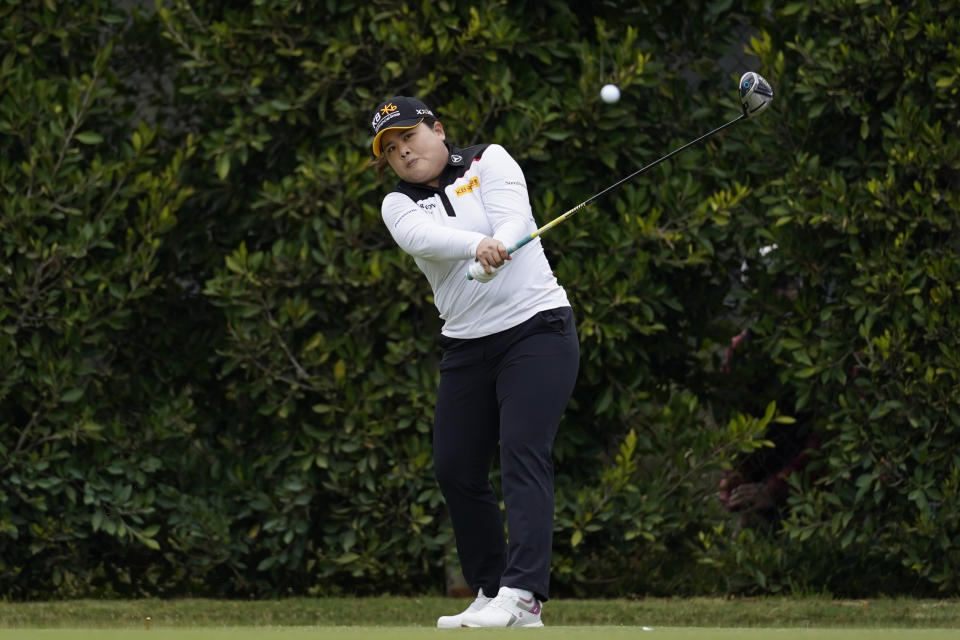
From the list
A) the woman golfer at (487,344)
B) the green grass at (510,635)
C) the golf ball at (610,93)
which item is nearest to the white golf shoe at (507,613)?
the woman golfer at (487,344)

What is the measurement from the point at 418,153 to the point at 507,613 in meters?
1.55

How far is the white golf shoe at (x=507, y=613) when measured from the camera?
4.44 meters

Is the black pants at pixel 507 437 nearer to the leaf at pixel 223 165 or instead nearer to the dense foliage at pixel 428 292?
the dense foliage at pixel 428 292

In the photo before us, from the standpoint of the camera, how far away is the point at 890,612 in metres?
5.89

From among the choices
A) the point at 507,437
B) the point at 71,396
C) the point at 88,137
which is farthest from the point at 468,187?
the point at 71,396

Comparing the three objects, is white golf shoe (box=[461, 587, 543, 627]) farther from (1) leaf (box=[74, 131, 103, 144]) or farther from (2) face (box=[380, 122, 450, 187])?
(1) leaf (box=[74, 131, 103, 144])

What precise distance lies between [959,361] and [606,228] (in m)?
1.55

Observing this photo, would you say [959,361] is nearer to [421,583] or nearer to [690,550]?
[690,550]

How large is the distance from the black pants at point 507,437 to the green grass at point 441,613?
76 cm

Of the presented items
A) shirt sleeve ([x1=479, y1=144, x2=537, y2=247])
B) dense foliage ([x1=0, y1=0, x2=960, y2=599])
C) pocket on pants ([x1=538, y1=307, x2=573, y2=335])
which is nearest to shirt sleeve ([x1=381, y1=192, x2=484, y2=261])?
shirt sleeve ([x1=479, y1=144, x2=537, y2=247])

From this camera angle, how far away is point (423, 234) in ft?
15.5

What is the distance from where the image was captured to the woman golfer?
4.63m

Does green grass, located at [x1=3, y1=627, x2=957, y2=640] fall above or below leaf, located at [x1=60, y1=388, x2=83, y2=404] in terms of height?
below

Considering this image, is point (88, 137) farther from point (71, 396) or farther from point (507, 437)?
point (507, 437)
